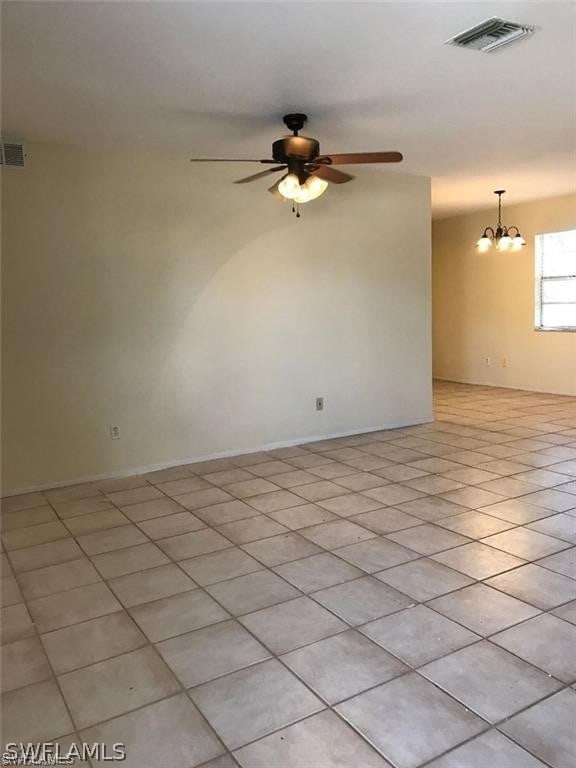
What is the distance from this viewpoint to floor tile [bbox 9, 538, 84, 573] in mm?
2980

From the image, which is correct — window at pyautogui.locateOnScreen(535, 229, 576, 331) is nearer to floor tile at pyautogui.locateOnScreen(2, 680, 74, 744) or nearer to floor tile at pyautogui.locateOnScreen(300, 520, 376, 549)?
floor tile at pyautogui.locateOnScreen(300, 520, 376, 549)

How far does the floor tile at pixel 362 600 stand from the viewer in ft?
7.88

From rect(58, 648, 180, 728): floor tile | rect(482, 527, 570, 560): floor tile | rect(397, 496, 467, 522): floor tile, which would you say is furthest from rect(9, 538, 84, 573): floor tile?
rect(482, 527, 570, 560): floor tile

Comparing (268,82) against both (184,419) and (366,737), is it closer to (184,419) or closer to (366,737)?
(184,419)

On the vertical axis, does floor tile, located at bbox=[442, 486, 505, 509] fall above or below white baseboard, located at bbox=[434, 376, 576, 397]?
below

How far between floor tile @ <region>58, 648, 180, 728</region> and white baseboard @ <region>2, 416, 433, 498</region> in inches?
94.6

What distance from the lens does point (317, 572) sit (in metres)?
2.79

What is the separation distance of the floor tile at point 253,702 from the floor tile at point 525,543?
4.85ft

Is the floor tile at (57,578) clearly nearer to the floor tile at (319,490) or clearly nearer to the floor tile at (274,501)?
the floor tile at (274,501)

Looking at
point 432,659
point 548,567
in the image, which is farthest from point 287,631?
point 548,567

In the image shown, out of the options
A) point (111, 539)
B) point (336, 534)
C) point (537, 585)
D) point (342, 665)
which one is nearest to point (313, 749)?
point (342, 665)

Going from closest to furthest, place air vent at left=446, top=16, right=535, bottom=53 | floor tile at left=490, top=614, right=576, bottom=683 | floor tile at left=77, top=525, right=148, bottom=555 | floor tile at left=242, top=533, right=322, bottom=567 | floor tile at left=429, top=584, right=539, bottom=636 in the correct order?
floor tile at left=490, top=614, right=576, bottom=683, floor tile at left=429, top=584, right=539, bottom=636, air vent at left=446, top=16, right=535, bottom=53, floor tile at left=242, top=533, right=322, bottom=567, floor tile at left=77, top=525, right=148, bottom=555

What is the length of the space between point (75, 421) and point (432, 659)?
316 centimetres

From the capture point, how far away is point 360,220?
5.48 metres
